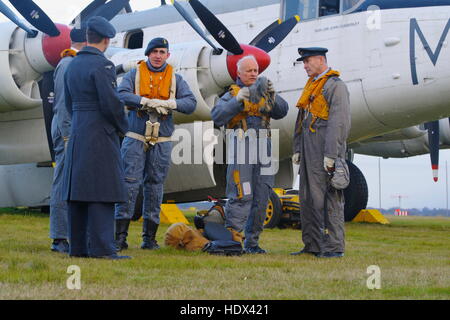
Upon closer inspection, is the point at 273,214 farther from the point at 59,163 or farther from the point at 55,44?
the point at 59,163

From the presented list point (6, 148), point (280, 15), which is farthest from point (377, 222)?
point (6, 148)

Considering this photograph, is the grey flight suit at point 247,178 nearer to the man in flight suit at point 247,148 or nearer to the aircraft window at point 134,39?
the man in flight suit at point 247,148

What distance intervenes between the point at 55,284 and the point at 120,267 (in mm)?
951

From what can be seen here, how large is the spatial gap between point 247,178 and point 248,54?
3404 mm

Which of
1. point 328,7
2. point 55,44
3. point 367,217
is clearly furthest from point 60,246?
point 367,217

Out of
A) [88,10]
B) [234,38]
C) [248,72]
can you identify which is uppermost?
[88,10]

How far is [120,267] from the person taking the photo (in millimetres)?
5070

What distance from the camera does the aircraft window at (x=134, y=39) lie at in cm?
1395

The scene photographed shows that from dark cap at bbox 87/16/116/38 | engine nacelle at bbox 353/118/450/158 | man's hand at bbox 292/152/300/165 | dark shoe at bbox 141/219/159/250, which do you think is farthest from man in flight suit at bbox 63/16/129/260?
engine nacelle at bbox 353/118/450/158

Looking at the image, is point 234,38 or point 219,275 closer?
point 219,275

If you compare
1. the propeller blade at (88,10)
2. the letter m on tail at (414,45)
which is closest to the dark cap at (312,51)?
the letter m on tail at (414,45)

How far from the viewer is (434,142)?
611 inches
